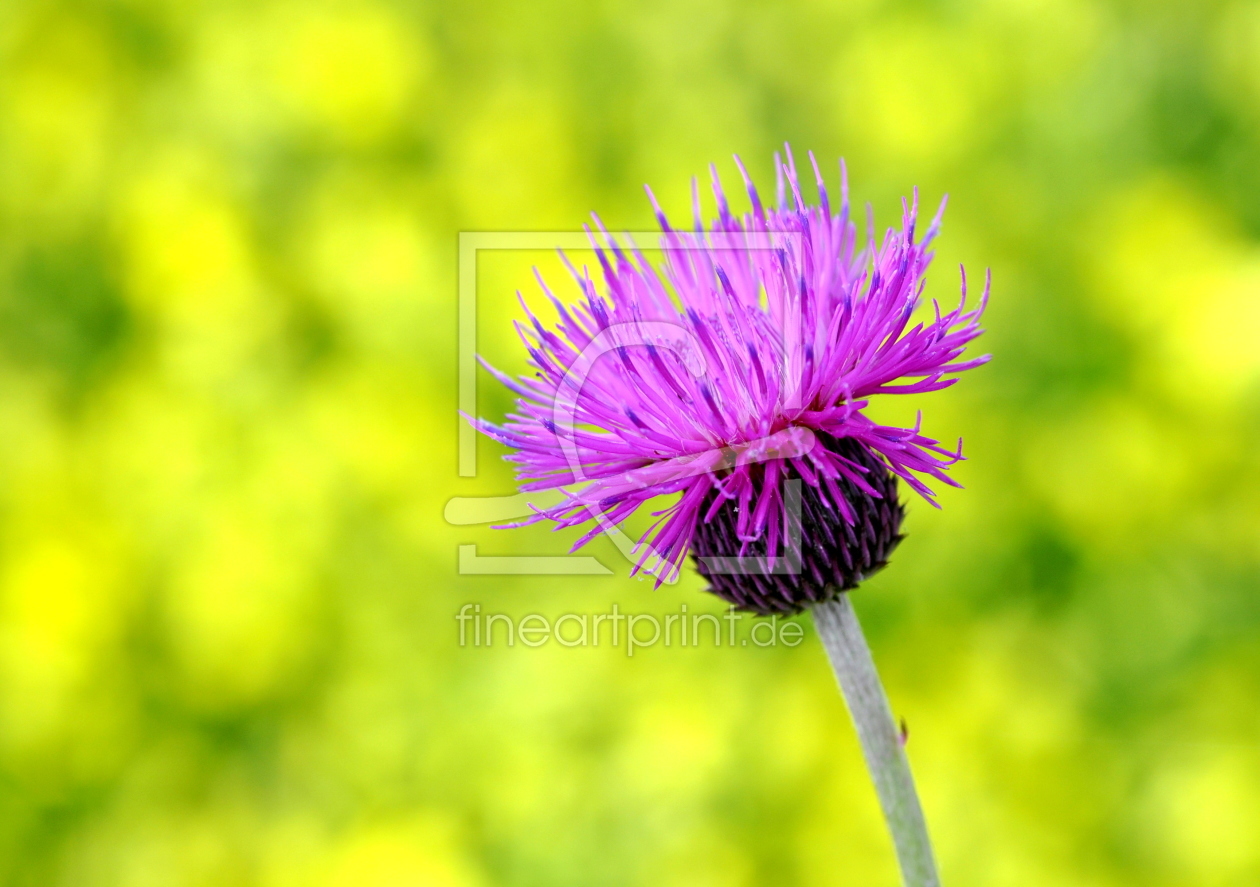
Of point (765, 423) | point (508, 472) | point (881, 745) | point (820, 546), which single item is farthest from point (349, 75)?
point (881, 745)

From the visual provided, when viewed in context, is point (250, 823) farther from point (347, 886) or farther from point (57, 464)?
point (57, 464)

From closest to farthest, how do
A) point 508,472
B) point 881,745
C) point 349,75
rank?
point 881,745, point 508,472, point 349,75

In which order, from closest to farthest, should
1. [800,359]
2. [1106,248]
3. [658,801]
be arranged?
[800,359] < [658,801] < [1106,248]

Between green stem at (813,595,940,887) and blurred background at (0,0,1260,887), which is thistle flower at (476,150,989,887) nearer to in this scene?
green stem at (813,595,940,887)

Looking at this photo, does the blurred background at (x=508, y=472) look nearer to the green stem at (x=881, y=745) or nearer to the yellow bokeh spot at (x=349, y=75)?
the yellow bokeh spot at (x=349, y=75)

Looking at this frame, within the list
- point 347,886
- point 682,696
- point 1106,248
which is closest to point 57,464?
point 347,886

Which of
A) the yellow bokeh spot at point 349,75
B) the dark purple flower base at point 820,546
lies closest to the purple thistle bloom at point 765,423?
the dark purple flower base at point 820,546

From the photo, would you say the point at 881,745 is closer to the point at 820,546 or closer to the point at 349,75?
the point at 820,546

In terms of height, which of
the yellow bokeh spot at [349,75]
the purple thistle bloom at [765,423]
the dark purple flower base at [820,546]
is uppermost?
the yellow bokeh spot at [349,75]
